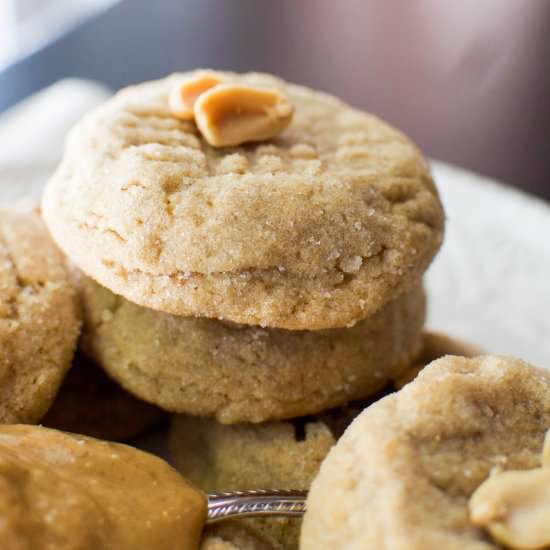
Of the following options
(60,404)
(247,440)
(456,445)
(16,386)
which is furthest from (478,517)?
(60,404)

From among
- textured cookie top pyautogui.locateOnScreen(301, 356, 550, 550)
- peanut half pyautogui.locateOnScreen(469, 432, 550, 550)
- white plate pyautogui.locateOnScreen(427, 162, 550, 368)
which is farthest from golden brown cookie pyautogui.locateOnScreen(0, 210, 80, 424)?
white plate pyautogui.locateOnScreen(427, 162, 550, 368)

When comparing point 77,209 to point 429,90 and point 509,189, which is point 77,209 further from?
point 429,90

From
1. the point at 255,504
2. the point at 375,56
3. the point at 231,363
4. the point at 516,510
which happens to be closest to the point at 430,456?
the point at 516,510

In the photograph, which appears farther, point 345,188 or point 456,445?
point 345,188

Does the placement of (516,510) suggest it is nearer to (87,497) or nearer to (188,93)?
(87,497)

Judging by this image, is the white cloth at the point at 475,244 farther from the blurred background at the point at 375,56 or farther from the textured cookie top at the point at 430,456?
the textured cookie top at the point at 430,456

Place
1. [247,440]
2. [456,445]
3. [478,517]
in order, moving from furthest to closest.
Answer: [247,440] → [456,445] → [478,517]
